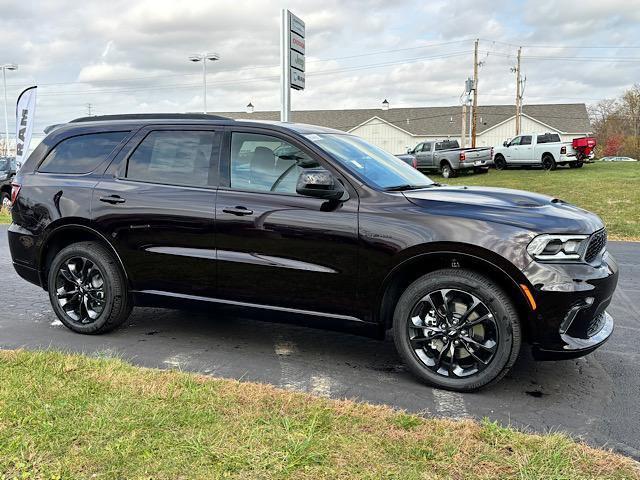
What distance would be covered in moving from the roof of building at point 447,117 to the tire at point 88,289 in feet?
190

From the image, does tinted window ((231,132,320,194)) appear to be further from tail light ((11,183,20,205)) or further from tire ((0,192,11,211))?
tire ((0,192,11,211))

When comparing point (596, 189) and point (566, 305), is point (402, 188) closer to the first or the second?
point (566, 305)

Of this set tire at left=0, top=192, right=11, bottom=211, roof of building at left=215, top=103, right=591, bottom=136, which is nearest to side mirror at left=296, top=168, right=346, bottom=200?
tire at left=0, top=192, right=11, bottom=211

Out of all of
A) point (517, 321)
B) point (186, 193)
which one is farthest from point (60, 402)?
point (517, 321)

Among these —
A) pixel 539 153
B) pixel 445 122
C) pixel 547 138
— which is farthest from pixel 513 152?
pixel 445 122

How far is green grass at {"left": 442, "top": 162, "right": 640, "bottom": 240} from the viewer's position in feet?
42.5

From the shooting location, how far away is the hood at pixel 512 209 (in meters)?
3.54

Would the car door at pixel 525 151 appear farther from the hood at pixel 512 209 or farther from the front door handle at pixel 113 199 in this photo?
the front door handle at pixel 113 199

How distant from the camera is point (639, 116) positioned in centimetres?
7338

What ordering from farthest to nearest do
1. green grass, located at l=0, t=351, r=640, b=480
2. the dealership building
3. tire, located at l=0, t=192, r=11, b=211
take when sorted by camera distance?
1. the dealership building
2. tire, located at l=0, t=192, r=11, b=211
3. green grass, located at l=0, t=351, r=640, b=480

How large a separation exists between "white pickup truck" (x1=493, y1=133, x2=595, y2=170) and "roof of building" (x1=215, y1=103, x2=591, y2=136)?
118 ft

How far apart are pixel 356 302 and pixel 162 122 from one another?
2286 millimetres

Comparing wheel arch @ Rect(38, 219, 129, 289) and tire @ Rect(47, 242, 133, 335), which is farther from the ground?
wheel arch @ Rect(38, 219, 129, 289)

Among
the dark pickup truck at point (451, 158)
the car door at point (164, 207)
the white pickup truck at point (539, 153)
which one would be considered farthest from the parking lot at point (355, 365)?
the white pickup truck at point (539, 153)
